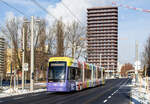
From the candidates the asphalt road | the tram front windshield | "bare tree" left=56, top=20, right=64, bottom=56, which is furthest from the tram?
"bare tree" left=56, top=20, right=64, bottom=56

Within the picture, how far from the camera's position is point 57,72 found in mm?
24156

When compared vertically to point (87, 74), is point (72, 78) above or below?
below

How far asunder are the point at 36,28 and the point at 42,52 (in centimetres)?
565

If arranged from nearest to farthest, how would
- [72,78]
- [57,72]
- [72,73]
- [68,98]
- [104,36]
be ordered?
1. [68,98]
2. [57,72]
3. [72,78]
4. [72,73]
5. [104,36]

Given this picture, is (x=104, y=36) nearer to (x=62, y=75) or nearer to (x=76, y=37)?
(x=76, y=37)

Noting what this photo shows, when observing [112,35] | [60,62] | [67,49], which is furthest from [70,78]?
[112,35]

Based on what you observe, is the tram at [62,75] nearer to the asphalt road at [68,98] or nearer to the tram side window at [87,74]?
the asphalt road at [68,98]

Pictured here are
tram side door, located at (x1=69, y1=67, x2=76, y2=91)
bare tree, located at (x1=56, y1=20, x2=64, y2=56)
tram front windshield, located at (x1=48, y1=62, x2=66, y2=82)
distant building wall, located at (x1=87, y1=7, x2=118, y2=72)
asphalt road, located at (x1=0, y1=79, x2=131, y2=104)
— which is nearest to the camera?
asphalt road, located at (x1=0, y1=79, x2=131, y2=104)

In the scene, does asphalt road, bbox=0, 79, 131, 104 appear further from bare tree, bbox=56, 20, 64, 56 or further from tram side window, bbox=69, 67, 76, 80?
bare tree, bbox=56, 20, 64, 56

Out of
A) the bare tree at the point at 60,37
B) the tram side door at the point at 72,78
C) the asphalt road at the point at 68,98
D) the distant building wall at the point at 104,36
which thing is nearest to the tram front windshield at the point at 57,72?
the tram side door at the point at 72,78

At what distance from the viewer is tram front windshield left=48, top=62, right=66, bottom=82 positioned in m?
24.0

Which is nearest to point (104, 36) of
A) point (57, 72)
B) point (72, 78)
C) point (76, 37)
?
point (76, 37)

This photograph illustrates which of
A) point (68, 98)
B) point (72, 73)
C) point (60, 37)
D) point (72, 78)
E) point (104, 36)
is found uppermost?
point (104, 36)

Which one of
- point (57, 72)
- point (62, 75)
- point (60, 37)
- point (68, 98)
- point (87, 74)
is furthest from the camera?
point (60, 37)
